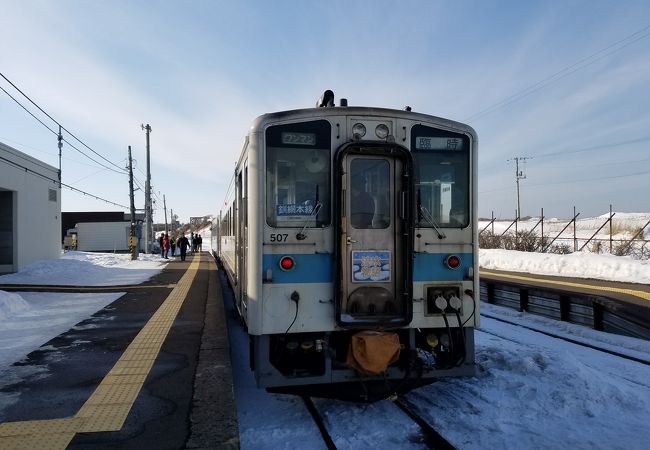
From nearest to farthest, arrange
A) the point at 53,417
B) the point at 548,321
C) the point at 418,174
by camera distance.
→ the point at 53,417 → the point at 418,174 → the point at 548,321

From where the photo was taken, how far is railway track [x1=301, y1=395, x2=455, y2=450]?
4422mm

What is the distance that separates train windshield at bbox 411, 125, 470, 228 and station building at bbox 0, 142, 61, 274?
59.2 ft

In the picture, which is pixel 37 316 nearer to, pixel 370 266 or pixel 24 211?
pixel 370 266

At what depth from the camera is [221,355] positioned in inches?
250

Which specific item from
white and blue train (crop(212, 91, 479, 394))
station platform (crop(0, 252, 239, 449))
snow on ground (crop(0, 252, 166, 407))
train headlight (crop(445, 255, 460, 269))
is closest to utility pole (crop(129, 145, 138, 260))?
snow on ground (crop(0, 252, 166, 407))

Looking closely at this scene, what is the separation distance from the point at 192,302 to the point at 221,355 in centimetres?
576

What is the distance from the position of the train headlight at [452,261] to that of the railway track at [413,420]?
157 cm

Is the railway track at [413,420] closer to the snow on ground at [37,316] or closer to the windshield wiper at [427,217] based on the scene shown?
the windshield wiper at [427,217]

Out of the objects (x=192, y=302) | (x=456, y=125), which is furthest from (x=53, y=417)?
(x=192, y=302)

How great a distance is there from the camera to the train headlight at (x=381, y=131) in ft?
16.6

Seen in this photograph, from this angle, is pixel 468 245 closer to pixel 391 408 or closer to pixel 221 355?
pixel 391 408

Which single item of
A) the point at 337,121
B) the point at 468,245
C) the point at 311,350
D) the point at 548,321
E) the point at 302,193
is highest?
the point at 337,121

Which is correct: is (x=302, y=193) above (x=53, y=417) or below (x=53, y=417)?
above

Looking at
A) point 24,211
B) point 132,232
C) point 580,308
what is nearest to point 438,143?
point 580,308
